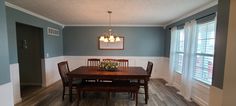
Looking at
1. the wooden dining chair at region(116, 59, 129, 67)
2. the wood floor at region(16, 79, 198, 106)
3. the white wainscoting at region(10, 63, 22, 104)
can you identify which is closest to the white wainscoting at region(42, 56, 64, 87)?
the wood floor at region(16, 79, 198, 106)

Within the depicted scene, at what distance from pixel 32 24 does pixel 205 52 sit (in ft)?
14.6

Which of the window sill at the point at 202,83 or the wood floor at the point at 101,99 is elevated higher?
the window sill at the point at 202,83

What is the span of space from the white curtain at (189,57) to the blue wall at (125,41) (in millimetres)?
2028

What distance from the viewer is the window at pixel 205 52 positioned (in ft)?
9.84

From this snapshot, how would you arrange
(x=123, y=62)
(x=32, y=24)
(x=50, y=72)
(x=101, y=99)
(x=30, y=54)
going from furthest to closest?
(x=123, y=62) → (x=50, y=72) → (x=30, y=54) → (x=32, y=24) → (x=101, y=99)

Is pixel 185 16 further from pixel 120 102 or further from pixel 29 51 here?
pixel 29 51

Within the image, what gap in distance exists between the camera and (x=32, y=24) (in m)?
3.76

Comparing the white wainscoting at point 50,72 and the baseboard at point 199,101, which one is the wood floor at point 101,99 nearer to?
the baseboard at point 199,101

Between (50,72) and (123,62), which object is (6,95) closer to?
(50,72)

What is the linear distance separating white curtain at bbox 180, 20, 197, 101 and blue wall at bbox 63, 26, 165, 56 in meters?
2.03

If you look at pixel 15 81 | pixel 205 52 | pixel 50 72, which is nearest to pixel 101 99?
pixel 15 81

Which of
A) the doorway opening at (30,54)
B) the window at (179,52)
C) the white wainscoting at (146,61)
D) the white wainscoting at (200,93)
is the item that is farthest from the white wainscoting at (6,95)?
the window at (179,52)

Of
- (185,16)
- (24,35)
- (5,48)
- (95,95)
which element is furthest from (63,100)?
(185,16)

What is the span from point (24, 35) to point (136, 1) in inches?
153
